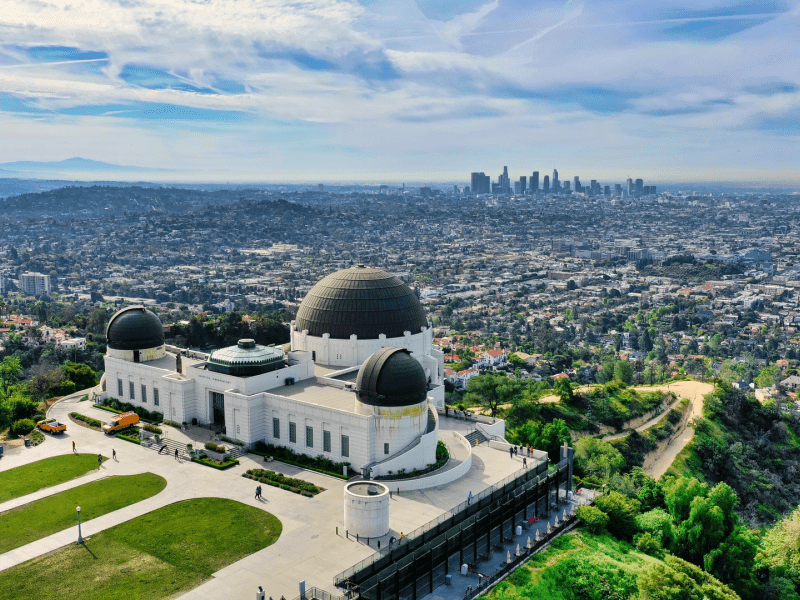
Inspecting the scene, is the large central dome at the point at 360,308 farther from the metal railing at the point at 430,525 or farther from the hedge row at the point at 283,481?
the metal railing at the point at 430,525

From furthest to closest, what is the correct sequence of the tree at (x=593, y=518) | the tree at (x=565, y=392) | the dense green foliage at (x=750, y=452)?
the tree at (x=565, y=392) → the dense green foliage at (x=750, y=452) → the tree at (x=593, y=518)

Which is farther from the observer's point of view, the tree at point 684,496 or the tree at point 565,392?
the tree at point 565,392

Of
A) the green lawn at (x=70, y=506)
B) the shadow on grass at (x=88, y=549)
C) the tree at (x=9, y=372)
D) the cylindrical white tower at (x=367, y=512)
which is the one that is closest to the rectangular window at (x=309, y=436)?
the green lawn at (x=70, y=506)

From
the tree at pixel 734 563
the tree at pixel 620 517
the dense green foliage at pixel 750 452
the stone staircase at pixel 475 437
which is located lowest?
the dense green foliage at pixel 750 452

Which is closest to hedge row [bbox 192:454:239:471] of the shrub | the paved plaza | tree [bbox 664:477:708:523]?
the paved plaza

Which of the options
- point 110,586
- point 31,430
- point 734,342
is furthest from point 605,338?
point 110,586

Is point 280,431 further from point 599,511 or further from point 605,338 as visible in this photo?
point 605,338

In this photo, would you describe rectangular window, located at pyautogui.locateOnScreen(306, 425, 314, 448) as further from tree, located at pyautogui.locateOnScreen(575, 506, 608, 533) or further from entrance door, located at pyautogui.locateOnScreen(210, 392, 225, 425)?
tree, located at pyautogui.locateOnScreen(575, 506, 608, 533)
